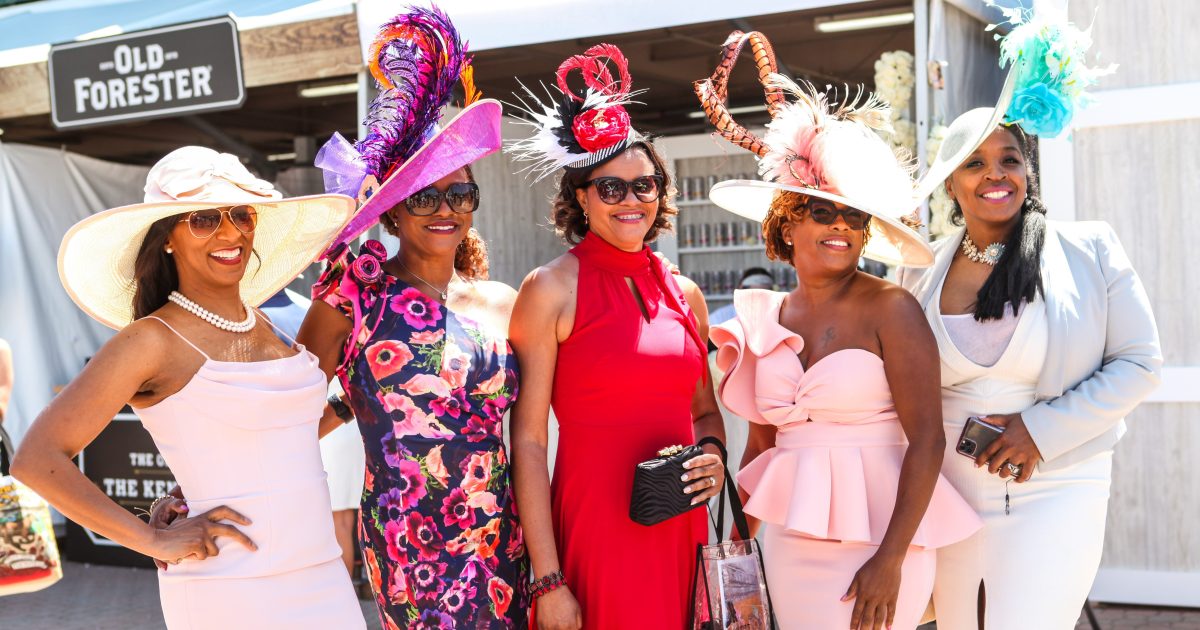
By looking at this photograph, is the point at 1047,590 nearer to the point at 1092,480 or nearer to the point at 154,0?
the point at 1092,480

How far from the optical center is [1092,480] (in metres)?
3.17

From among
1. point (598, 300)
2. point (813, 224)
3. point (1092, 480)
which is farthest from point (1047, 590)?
point (598, 300)

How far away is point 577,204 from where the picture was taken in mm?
3043

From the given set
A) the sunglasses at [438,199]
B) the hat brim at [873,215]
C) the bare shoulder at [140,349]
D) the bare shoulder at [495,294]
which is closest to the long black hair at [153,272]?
the bare shoulder at [140,349]

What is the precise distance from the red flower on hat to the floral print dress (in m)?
0.56

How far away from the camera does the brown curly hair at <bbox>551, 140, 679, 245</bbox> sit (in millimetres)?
2998

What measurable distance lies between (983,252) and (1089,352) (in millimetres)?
395

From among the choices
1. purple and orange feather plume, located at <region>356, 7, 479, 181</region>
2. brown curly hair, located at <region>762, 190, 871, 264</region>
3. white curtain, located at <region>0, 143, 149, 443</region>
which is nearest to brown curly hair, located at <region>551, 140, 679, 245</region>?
brown curly hair, located at <region>762, 190, 871, 264</region>

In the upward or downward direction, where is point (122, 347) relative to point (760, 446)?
upward

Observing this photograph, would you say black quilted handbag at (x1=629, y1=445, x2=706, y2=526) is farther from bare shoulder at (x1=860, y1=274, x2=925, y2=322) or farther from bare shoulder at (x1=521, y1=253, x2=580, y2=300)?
bare shoulder at (x1=860, y1=274, x2=925, y2=322)

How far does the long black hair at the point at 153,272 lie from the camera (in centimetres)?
256

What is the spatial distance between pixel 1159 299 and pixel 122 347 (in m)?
4.77

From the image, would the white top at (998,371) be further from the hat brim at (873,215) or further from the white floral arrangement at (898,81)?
the white floral arrangement at (898,81)

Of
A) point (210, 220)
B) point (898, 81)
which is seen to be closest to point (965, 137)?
point (210, 220)
